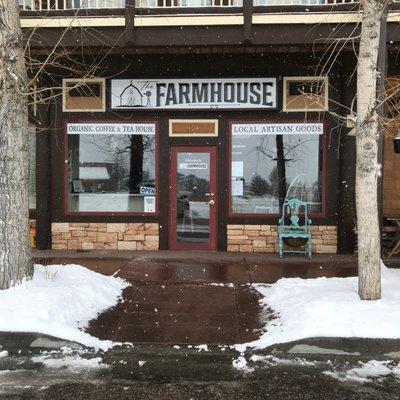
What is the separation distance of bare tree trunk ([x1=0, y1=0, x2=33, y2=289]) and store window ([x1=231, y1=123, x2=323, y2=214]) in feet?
16.2

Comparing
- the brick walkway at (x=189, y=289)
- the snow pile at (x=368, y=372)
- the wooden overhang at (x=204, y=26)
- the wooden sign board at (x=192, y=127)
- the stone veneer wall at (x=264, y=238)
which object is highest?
the wooden overhang at (x=204, y=26)

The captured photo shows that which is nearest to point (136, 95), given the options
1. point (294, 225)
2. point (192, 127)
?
point (192, 127)

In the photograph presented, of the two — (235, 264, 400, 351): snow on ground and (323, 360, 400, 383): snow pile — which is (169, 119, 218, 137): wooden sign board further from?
(323, 360, 400, 383): snow pile

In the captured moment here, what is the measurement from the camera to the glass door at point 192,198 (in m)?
9.94

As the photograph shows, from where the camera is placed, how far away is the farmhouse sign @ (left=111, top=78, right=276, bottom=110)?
31.7ft

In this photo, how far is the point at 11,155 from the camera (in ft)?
18.9

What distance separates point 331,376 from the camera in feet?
13.7

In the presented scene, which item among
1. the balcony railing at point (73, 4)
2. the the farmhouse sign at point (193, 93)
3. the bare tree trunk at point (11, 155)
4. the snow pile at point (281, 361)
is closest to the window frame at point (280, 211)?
the the farmhouse sign at point (193, 93)

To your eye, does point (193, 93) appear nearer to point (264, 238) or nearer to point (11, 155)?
point (264, 238)

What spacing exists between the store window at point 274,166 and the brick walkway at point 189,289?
3.77 ft

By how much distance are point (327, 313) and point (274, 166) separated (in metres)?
5.19

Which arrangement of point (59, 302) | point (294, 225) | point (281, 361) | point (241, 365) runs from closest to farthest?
1. point (241, 365)
2. point (281, 361)
3. point (59, 302)
4. point (294, 225)

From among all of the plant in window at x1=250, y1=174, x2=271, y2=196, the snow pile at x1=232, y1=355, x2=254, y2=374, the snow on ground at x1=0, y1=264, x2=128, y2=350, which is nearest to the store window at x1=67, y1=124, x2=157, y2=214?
the plant in window at x1=250, y1=174, x2=271, y2=196

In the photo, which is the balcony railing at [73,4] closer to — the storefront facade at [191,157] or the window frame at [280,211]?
the storefront facade at [191,157]
